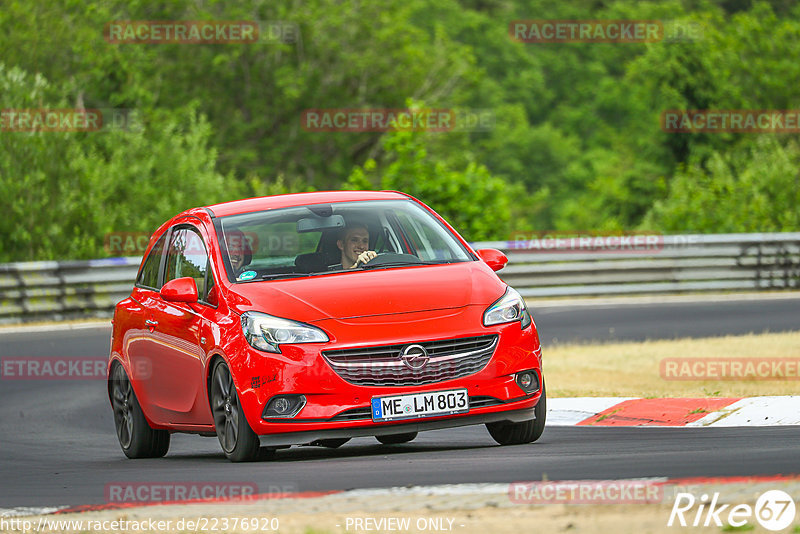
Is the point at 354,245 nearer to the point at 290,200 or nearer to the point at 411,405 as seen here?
the point at 290,200

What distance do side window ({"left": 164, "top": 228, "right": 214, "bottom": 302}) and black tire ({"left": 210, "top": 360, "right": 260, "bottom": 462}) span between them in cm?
61

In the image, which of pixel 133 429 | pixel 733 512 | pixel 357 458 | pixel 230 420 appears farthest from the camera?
pixel 133 429

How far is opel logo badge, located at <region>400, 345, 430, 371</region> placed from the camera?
8.00 metres

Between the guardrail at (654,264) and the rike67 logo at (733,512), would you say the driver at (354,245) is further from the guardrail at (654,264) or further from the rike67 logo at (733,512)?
the guardrail at (654,264)

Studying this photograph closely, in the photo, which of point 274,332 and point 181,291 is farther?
point 181,291

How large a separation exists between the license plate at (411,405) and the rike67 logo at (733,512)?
247cm

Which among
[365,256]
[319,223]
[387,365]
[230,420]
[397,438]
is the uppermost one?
[319,223]

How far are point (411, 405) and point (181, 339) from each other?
1.82m

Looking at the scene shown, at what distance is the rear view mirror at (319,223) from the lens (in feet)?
30.9

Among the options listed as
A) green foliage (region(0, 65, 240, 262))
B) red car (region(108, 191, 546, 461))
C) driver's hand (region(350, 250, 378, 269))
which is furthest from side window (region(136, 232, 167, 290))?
green foliage (region(0, 65, 240, 262))

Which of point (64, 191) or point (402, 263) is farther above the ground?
point (402, 263)

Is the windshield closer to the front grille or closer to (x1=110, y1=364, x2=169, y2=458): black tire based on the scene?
the front grille

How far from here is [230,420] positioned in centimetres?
848

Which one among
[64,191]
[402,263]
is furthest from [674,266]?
[402,263]
